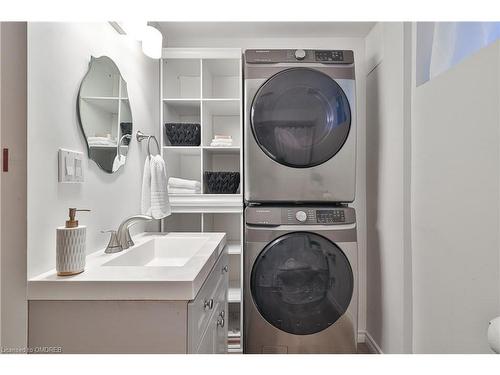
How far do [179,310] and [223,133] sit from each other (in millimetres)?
1688

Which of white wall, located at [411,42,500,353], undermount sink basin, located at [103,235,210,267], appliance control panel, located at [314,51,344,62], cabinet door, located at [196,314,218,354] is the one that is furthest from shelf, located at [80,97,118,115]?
white wall, located at [411,42,500,353]

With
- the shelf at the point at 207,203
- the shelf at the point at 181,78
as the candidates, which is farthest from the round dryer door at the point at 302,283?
the shelf at the point at 181,78

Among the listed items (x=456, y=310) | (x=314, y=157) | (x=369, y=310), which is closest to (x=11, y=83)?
(x=314, y=157)

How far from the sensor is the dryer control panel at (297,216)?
1786 mm

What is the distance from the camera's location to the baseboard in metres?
2.01

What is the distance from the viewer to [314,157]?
6.04ft

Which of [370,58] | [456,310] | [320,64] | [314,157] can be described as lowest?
[456,310]

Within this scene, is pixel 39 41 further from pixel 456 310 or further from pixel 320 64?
pixel 456 310

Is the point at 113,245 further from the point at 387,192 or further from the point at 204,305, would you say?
the point at 387,192

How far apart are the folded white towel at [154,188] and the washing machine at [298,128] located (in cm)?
52

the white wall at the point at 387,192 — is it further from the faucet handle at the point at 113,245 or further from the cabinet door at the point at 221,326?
the faucet handle at the point at 113,245

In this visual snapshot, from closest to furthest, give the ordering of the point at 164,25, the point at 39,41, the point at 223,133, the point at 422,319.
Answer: the point at 39,41, the point at 422,319, the point at 164,25, the point at 223,133

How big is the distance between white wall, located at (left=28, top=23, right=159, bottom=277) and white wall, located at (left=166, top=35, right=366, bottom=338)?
0.89 m

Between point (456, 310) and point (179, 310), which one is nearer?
point (179, 310)
